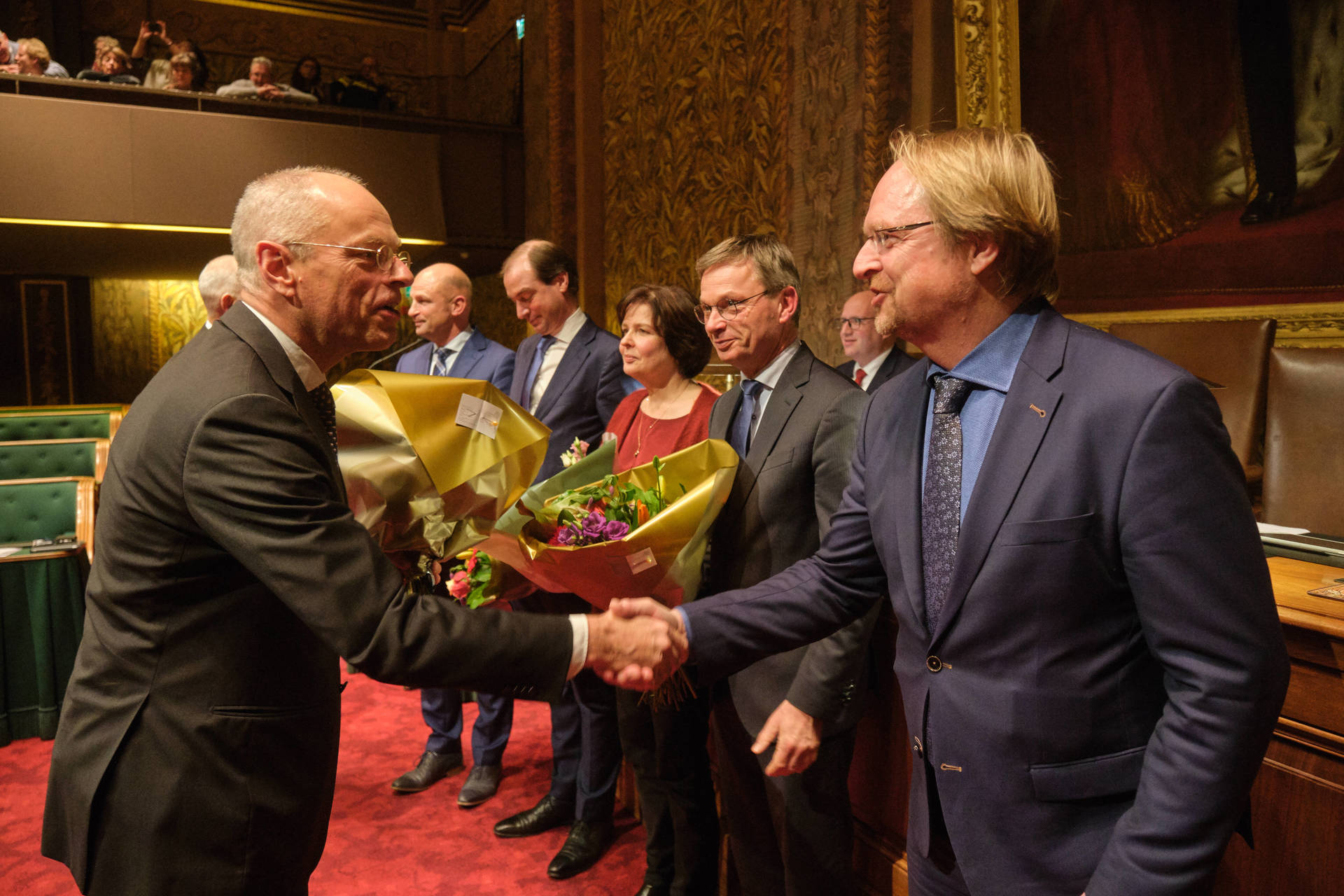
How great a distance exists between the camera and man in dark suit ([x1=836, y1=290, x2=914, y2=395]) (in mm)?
3746

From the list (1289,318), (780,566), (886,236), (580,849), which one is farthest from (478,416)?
(1289,318)

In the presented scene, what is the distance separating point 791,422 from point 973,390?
661 millimetres

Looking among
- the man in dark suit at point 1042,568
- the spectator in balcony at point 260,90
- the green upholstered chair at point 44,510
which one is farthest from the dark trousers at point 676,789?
the spectator in balcony at point 260,90

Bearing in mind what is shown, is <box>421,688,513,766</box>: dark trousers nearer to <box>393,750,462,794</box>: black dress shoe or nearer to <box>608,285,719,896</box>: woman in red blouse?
<box>393,750,462,794</box>: black dress shoe

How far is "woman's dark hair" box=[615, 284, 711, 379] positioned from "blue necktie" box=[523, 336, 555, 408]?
987 millimetres

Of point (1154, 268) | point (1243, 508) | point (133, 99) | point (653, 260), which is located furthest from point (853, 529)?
point (133, 99)

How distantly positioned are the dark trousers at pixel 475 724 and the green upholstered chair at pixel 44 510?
1.91 metres

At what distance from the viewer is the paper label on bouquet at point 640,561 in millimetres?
1785

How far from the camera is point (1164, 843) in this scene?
104 centimetres

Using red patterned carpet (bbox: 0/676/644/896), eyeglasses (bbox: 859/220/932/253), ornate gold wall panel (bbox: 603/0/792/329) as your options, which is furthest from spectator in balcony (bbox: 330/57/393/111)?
eyeglasses (bbox: 859/220/932/253)

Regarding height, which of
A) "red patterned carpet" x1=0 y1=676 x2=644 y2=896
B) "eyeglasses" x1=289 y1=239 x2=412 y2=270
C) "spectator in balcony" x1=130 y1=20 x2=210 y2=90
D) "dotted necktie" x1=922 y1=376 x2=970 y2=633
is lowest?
"red patterned carpet" x1=0 y1=676 x2=644 y2=896

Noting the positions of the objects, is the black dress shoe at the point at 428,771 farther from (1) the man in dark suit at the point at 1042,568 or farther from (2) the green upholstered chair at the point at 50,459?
(2) the green upholstered chair at the point at 50,459

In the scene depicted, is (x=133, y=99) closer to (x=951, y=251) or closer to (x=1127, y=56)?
(x=1127, y=56)

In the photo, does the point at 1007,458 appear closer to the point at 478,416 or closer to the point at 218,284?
the point at 478,416
